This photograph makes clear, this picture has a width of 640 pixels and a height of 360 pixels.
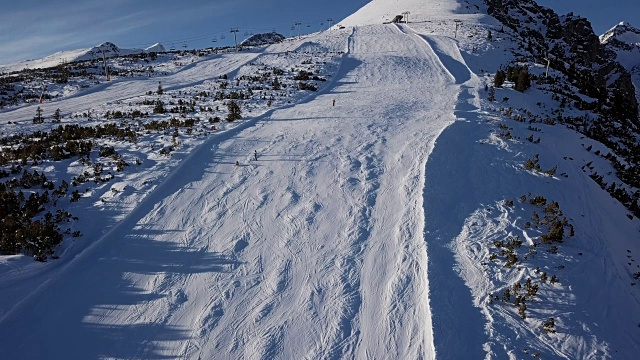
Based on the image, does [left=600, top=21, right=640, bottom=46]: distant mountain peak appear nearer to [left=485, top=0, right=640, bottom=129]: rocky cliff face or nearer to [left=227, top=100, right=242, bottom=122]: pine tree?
[left=485, top=0, right=640, bottom=129]: rocky cliff face

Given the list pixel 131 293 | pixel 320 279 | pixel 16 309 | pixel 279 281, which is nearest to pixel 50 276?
pixel 16 309

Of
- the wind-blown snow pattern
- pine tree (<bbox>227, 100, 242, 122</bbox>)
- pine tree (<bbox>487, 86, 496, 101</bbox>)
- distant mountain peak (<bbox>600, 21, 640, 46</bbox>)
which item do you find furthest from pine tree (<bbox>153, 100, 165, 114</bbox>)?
distant mountain peak (<bbox>600, 21, 640, 46</bbox>)

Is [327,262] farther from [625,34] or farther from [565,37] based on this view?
[625,34]

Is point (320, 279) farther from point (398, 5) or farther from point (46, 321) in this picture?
point (398, 5)

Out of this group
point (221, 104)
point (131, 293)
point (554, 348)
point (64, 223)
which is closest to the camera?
point (554, 348)

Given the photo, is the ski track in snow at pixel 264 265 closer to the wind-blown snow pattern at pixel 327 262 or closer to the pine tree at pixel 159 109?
the wind-blown snow pattern at pixel 327 262

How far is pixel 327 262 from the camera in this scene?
300 inches

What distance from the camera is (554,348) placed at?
18.8ft

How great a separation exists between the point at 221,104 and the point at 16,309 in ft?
49.2

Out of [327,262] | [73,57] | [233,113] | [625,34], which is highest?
[625,34]

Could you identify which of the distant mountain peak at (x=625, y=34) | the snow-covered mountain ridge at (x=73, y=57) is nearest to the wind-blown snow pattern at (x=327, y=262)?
the snow-covered mountain ridge at (x=73, y=57)

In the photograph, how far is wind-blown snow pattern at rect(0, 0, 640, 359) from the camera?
593cm

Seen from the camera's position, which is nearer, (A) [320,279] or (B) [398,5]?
(A) [320,279]

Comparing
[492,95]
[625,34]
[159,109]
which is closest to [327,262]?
[159,109]
